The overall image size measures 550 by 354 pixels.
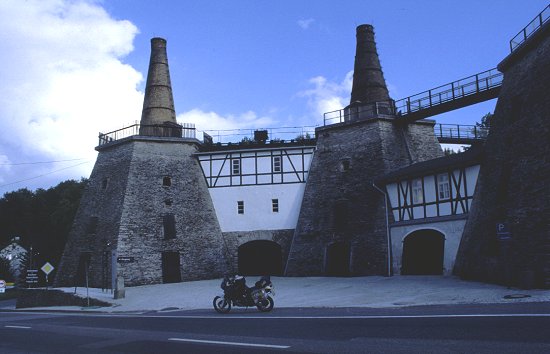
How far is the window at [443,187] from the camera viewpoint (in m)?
25.6

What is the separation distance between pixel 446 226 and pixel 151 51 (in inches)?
1085

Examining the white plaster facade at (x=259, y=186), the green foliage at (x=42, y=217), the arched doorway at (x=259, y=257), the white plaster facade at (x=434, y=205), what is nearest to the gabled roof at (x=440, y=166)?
the white plaster facade at (x=434, y=205)

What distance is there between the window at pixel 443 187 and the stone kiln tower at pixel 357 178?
13.6 ft

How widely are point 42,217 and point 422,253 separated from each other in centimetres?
6522

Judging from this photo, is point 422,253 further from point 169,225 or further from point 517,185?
point 169,225

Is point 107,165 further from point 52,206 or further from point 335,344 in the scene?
point 52,206

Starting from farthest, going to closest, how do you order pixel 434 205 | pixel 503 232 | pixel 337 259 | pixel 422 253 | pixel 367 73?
pixel 367 73
pixel 337 259
pixel 422 253
pixel 434 205
pixel 503 232

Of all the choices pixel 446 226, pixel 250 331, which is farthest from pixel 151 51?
pixel 250 331

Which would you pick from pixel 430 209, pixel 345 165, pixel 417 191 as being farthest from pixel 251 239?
pixel 430 209

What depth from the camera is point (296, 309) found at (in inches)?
615

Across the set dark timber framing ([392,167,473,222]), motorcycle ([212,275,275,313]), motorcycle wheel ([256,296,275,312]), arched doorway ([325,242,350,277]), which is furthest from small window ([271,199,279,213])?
motorcycle wheel ([256,296,275,312])

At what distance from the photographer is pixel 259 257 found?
36.6m

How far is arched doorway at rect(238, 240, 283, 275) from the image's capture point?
119 feet

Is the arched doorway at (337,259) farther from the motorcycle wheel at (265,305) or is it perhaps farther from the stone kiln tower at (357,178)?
the motorcycle wheel at (265,305)
